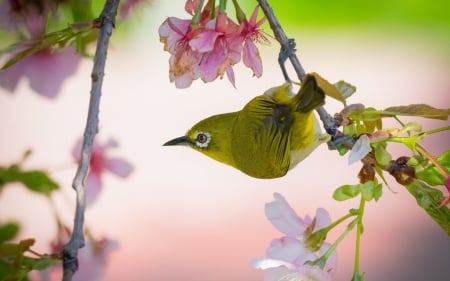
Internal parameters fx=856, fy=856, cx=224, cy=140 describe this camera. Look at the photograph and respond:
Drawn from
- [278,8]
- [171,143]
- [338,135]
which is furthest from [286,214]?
[278,8]

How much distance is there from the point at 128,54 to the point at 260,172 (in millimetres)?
1113

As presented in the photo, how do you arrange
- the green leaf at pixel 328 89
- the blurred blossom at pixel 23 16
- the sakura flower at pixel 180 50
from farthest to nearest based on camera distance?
the blurred blossom at pixel 23 16, the sakura flower at pixel 180 50, the green leaf at pixel 328 89

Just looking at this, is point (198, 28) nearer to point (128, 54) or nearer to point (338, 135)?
point (338, 135)

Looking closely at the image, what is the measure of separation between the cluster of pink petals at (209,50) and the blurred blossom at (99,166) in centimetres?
18

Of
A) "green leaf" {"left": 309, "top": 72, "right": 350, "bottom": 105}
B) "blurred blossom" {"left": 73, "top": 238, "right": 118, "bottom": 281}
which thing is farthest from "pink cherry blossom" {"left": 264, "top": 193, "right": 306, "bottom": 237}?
"blurred blossom" {"left": 73, "top": 238, "right": 118, "bottom": 281}

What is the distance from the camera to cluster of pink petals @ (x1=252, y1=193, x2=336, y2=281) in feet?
1.50

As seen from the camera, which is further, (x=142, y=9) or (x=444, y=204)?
(x=142, y=9)

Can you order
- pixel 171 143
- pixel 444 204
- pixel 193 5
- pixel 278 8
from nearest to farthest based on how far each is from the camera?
pixel 444 204 < pixel 193 5 < pixel 171 143 < pixel 278 8

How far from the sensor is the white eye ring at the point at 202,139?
0.64 m

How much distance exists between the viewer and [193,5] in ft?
1.74

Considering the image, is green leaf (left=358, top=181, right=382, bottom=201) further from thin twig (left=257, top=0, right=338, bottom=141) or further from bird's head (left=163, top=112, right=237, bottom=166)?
bird's head (left=163, top=112, right=237, bottom=166)

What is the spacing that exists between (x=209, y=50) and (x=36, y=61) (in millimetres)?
214

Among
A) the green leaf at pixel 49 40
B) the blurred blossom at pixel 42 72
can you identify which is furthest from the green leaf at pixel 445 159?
the blurred blossom at pixel 42 72

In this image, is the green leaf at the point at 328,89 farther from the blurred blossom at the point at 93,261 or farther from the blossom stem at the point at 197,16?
the blurred blossom at the point at 93,261
